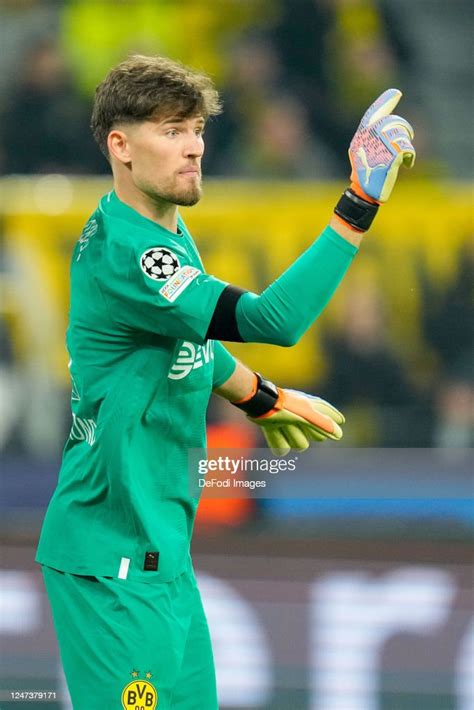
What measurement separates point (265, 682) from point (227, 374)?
206cm

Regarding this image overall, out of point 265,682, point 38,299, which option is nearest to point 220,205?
point 38,299

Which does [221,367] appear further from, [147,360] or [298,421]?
[147,360]

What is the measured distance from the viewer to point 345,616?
505 cm

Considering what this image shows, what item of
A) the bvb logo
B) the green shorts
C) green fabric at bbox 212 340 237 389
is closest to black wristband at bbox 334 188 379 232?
green fabric at bbox 212 340 237 389

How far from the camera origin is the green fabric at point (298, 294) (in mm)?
2805

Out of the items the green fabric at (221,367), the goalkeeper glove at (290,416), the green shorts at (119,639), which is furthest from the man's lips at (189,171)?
the green shorts at (119,639)

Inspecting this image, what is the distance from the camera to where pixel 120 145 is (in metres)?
3.02

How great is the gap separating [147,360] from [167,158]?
1.51ft

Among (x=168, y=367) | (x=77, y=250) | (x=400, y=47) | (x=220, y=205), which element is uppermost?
(x=400, y=47)

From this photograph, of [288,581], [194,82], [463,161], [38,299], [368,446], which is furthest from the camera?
[463,161]

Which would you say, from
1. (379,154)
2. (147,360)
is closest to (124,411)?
(147,360)

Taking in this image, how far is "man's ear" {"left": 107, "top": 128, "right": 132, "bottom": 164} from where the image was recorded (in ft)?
9.86

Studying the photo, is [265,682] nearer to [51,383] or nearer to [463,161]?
[51,383]

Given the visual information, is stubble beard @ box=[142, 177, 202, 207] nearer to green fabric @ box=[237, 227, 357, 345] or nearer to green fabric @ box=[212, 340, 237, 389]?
green fabric @ box=[237, 227, 357, 345]
